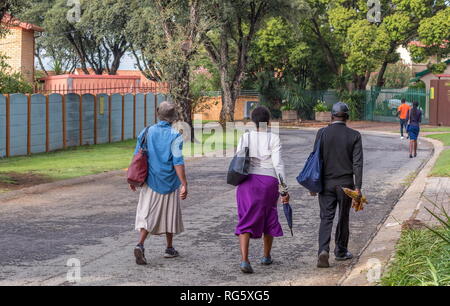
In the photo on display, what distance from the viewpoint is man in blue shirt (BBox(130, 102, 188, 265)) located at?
891cm

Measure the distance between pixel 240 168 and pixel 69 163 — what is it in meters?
13.6

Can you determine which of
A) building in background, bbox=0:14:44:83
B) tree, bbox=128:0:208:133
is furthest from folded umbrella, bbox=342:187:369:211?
building in background, bbox=0:14:44:83

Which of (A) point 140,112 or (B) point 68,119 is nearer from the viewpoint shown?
(B) point 68,119

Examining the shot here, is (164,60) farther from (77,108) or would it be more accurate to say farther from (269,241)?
(269,241)

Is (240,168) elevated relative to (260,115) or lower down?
lower down

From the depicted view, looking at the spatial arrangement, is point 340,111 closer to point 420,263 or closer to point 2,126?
point 420,263

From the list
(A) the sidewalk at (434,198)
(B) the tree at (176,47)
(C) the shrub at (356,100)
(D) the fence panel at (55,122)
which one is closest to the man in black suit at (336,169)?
(A) the sidewalk at (434,198)

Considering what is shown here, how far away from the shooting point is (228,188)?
1611cm

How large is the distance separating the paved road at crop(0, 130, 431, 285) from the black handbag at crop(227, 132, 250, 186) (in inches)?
38.0

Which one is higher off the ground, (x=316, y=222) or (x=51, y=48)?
(x=51, y=48)

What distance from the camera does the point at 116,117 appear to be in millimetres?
30953

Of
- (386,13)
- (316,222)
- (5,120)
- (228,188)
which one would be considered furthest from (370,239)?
(386,13)

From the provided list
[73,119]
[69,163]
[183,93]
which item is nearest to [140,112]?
[183,93]
